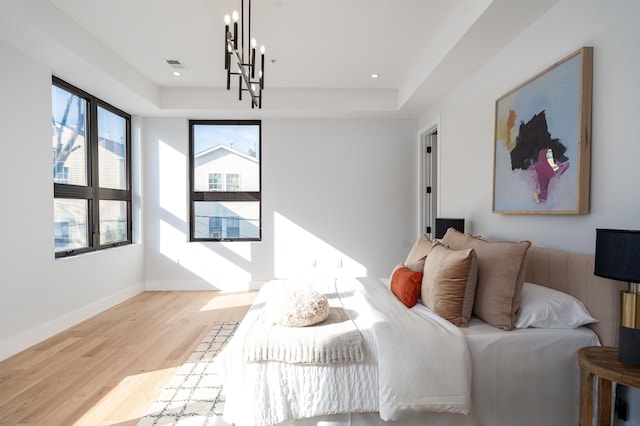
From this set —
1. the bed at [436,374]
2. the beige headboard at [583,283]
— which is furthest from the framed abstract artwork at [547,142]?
the bed at [436,374]

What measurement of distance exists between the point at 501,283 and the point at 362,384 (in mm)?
957

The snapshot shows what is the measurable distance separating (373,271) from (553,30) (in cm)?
364

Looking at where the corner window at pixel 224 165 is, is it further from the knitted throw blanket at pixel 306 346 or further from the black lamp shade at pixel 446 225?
the knitted throw blanket at pixel 306 346

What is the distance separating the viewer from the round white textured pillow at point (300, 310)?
1849 millimetres

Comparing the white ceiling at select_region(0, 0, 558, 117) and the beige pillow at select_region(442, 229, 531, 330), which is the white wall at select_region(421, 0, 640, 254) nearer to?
the white ceiling at select_region(0, 0, 558, 117)

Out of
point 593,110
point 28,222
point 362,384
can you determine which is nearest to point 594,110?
point 593,110

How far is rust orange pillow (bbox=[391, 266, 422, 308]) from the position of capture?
2248mm

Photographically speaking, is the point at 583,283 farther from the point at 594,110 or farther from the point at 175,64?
the point at 175,64

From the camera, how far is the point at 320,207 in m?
5.12

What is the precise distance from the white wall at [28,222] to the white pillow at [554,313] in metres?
3.81

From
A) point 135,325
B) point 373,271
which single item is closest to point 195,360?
point 135,325

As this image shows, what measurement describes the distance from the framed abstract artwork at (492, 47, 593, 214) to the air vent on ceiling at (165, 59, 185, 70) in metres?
3.33

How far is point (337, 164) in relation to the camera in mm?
5109

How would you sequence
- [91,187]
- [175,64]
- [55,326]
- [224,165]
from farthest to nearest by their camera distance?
[224,165], [91,187], [175,64], [55,326]
